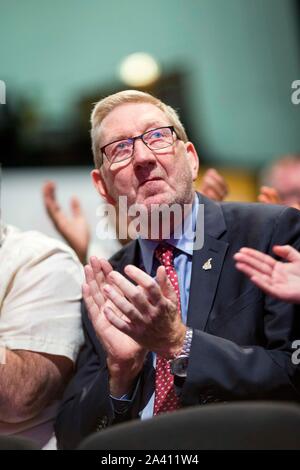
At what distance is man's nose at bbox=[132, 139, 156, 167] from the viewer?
1.45 metres

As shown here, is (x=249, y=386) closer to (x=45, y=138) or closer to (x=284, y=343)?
(x=284, y=343)

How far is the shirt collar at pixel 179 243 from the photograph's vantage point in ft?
4.92

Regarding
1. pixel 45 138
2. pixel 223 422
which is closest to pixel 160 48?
pixel 45 138

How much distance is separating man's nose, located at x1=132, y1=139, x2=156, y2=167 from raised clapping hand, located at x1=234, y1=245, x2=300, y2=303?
33 centimetres

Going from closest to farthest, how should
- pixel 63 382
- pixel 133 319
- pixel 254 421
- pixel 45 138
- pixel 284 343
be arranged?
pixel 254 421 → pixel 133 319 → pixel 284 343 → pixel 63 382 → pixel 45 138

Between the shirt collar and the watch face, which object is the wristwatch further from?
the shirt collar

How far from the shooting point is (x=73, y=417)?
1511 millimetres

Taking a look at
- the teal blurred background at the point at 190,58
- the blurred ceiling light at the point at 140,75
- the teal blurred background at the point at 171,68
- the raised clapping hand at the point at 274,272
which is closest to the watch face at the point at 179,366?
the raised clapping hand at the point at 274,272

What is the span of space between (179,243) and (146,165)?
193 mm

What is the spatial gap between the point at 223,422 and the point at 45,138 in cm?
249

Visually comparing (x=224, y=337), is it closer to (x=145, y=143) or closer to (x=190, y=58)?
(x=145, y=143)

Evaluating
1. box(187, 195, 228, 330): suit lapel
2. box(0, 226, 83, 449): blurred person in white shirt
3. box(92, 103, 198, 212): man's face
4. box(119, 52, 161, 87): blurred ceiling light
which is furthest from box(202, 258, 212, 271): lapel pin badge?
box(119, 52, 161, 87): blurred ceiling light

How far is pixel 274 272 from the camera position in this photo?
125 centimetres

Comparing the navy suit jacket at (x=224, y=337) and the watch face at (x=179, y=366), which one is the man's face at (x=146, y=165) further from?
the watch face at (x=179, y=366)
